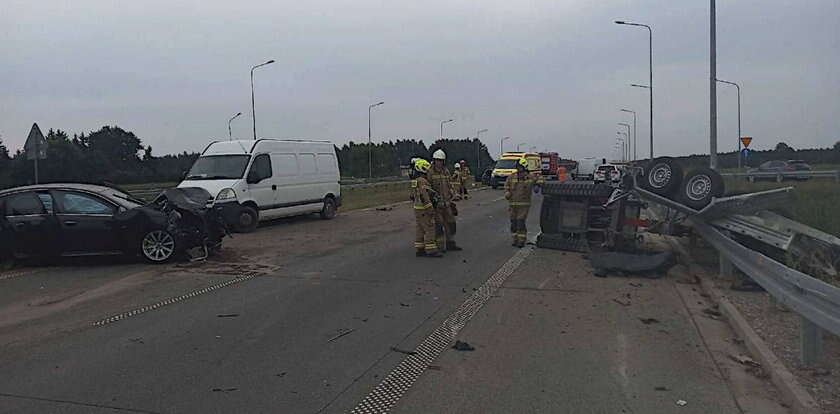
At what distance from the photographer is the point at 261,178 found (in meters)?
17.3

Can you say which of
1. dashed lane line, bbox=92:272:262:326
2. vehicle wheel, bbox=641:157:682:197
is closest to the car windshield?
vehicle wheel, bbox=641:157:682:197

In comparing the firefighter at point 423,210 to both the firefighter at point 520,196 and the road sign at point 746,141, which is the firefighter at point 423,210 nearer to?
the firefighter at point 520,196

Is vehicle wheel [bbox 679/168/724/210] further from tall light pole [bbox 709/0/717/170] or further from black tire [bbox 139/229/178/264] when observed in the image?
tall light pole [bbox 709/0/717/170]

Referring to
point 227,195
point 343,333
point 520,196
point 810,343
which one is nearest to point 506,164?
point 227,195

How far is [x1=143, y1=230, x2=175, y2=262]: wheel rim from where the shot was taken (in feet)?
38.2

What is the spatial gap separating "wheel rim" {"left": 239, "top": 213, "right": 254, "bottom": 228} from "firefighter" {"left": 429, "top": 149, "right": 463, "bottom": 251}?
5.59 metres

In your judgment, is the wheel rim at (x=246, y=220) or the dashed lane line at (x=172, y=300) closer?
the dashed lane line at (x=172, y=300)

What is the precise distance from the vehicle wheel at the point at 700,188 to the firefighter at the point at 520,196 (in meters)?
3.10

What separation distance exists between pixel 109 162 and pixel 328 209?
21453 mm

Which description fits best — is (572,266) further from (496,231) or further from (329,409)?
(329,409)

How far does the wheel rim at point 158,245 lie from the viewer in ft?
38.2

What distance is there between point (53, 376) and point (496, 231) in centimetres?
1238

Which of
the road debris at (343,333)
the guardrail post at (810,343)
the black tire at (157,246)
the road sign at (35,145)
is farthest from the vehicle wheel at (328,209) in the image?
the guardrail post at (810,343)

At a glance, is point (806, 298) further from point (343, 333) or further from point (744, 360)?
point (343, 333)
